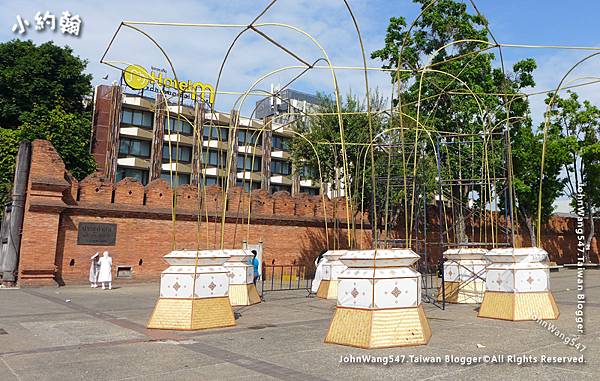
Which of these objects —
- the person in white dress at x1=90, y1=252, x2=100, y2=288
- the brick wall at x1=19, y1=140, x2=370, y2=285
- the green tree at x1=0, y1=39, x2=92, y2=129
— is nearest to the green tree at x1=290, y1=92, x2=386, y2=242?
the brick wall at x1=19, y1=140, x2=370, y2=285

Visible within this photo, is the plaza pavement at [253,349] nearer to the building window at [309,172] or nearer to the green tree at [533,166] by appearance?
the building window at [309,172]

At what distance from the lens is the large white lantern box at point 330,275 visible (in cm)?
1475

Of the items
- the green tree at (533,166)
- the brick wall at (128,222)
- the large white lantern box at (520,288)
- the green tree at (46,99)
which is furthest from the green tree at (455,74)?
the green tree at (46,99)

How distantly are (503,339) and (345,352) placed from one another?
2.71m

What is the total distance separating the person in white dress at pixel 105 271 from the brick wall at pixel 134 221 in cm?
164

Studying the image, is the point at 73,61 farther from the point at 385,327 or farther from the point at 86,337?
the point at 385,327

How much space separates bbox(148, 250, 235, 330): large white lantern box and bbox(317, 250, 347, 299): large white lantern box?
621 cm

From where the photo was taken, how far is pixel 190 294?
8641 millimetres

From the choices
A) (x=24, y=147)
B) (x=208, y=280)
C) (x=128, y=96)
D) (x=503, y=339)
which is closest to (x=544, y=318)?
(x=503, y=339)

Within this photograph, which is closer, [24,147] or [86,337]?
[86,337]

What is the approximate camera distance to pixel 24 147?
2008 centimetres

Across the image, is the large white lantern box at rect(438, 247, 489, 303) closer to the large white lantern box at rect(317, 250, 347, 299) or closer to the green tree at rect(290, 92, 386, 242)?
the large white lantern box at rect(317, 250, 347, 299)

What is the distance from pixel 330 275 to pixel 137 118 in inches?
1699

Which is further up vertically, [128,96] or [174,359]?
[128,96]
